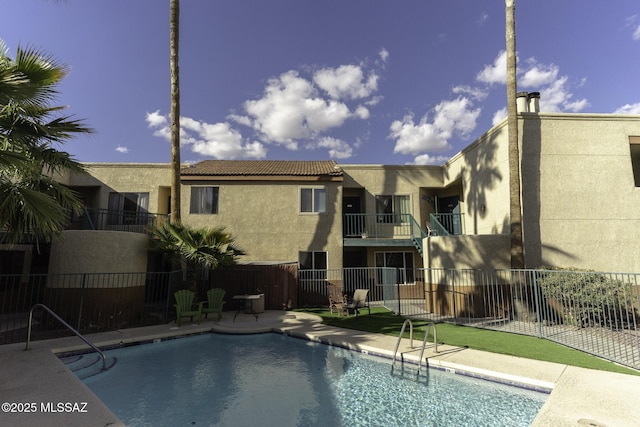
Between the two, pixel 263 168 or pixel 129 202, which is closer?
pixel 129 202

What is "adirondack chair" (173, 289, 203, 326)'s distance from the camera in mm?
10930

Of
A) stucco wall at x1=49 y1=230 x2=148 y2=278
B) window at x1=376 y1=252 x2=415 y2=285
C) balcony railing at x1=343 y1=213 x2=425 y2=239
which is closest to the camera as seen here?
stucco wall at x1=49 y1=230 x2=148 y2=278

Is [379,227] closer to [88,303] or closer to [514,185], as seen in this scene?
[514,185]

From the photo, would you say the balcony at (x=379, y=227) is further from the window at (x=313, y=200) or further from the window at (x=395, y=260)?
the window at (x=313, y=200)

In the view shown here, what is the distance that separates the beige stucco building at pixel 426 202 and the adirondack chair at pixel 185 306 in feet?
11.8

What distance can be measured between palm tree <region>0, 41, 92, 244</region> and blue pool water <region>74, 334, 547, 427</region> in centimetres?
385

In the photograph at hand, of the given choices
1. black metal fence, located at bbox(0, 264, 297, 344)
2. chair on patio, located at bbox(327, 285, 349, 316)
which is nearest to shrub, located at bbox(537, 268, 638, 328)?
chair on patio, located at bbox(327, 285, 349, 316)

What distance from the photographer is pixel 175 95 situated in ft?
46.0

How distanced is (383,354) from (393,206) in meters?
12.2

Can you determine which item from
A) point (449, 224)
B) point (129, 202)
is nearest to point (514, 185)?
point (449, 224)

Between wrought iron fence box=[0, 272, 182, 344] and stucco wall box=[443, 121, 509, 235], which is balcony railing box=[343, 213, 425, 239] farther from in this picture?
wrought iron fence box=[0, 272, 182, 344]

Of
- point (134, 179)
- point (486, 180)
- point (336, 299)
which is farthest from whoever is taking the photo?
point (134, 179)

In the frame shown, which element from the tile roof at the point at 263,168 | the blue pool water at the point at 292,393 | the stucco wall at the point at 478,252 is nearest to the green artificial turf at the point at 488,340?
the blue pool water at the point at 292,393

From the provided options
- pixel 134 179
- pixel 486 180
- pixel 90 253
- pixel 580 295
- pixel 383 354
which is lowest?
→ pixel 383 354
